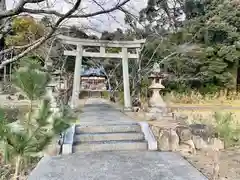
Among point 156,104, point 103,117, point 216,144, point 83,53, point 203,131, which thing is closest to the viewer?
point 216,144

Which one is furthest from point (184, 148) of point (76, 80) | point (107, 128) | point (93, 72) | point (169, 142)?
point (93, 72)

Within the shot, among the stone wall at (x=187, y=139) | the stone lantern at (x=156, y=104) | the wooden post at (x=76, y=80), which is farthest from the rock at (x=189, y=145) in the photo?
the wooden post at (x=76, y=80)

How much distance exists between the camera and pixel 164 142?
4.75m

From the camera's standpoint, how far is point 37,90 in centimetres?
183

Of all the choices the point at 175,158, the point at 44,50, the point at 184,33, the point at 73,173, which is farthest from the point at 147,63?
the point at 73,173

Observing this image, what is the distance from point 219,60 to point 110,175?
12605 mm

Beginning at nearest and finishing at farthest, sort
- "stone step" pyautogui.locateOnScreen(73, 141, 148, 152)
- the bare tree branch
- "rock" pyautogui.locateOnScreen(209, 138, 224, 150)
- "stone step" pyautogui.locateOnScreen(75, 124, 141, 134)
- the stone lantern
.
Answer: the bare tree branch, "stone step" pyautogui.locateOnScreen(73, 141, 148, 152), "rock" pyautogui.locateOnScreen(209, 138, 224, 150), "stone step" pyautogui.locateOnScreen(75, 124, 141, 134), the stone lantern

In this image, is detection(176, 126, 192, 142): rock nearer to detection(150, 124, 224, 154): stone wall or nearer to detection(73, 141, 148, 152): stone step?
detection(150, 124, 224, 154): stone wall

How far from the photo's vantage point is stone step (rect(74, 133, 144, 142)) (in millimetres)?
4957

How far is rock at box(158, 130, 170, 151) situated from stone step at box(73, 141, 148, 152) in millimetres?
225

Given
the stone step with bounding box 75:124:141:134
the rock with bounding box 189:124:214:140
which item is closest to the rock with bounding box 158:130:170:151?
the rock with bounding box 189:124:214:140

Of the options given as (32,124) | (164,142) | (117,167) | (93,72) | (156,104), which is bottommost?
(117,167)

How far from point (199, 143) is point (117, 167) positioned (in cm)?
171

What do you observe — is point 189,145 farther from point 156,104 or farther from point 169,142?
point 156,104
